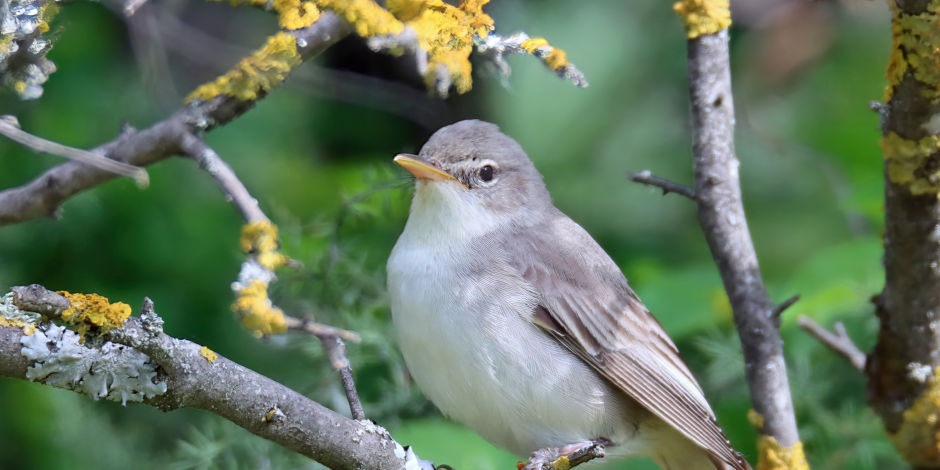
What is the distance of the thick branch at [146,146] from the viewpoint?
2355 mm

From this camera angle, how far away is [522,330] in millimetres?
2875

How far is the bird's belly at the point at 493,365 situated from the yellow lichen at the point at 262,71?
0.84 metres

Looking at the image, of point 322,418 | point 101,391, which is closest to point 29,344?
point 101,391

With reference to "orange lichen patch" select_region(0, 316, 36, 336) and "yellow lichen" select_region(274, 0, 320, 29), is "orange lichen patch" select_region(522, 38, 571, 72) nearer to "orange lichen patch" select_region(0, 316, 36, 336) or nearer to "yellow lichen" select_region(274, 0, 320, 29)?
"yellow lichen" select_region(274, 0, 320, 29)

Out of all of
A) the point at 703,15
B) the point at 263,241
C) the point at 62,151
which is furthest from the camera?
the point at 703,15

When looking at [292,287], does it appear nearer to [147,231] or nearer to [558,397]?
[147,231]

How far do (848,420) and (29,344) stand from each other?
327 centimetres

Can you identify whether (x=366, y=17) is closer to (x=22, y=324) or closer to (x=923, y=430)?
(x=22, y=324)

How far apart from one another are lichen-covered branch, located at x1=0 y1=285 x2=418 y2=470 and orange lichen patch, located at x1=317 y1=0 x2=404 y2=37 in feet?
2.66

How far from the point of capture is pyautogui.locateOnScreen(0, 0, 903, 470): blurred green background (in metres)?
3.97

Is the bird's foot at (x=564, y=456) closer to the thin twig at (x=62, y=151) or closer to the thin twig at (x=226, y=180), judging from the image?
the thin twig at (x=226, y=180)

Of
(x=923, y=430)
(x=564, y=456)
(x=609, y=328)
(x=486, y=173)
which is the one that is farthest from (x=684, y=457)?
(x=486, y=173)

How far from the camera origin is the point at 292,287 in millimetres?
4121

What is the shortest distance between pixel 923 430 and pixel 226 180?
8.11 feet
